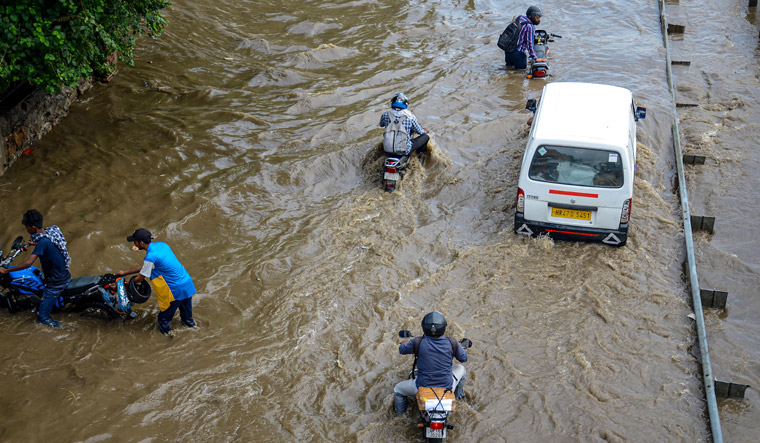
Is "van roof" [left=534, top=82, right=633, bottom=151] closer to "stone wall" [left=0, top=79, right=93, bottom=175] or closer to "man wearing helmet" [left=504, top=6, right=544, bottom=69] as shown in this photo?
"man wearing helmet" [left=504, top=6, right=544, bottom=69]

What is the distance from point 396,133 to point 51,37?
5.45 m

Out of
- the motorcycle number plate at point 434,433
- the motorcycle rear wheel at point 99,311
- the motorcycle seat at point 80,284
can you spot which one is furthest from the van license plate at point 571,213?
the motorcycle seat at point 80,284

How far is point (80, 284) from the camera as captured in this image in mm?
7938

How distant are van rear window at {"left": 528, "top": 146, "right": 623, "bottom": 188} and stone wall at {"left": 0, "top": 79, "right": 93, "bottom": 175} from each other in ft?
29.1

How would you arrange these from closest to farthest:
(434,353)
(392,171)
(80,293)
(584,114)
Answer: (434,353) → (80,293) → (584,114) → (392,171)

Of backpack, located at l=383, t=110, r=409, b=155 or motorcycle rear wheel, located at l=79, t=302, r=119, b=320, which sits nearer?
motorcycle rear wheel, located at l=79, t=302, r=119, b=320

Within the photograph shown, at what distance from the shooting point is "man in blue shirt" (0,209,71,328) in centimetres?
743

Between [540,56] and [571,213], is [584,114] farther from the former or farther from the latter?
[540,56]

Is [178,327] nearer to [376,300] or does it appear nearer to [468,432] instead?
[376,300]

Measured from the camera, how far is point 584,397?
707 cm

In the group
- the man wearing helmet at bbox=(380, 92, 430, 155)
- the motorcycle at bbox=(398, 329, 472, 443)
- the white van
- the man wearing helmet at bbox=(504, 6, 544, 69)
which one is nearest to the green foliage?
the man wearing helmet at bbox=(380, 92, 430, 155)

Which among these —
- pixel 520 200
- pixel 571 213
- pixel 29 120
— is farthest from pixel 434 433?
pixel 29 120

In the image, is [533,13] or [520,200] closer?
[520,200]

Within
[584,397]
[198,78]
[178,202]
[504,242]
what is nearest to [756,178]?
[504,242]
